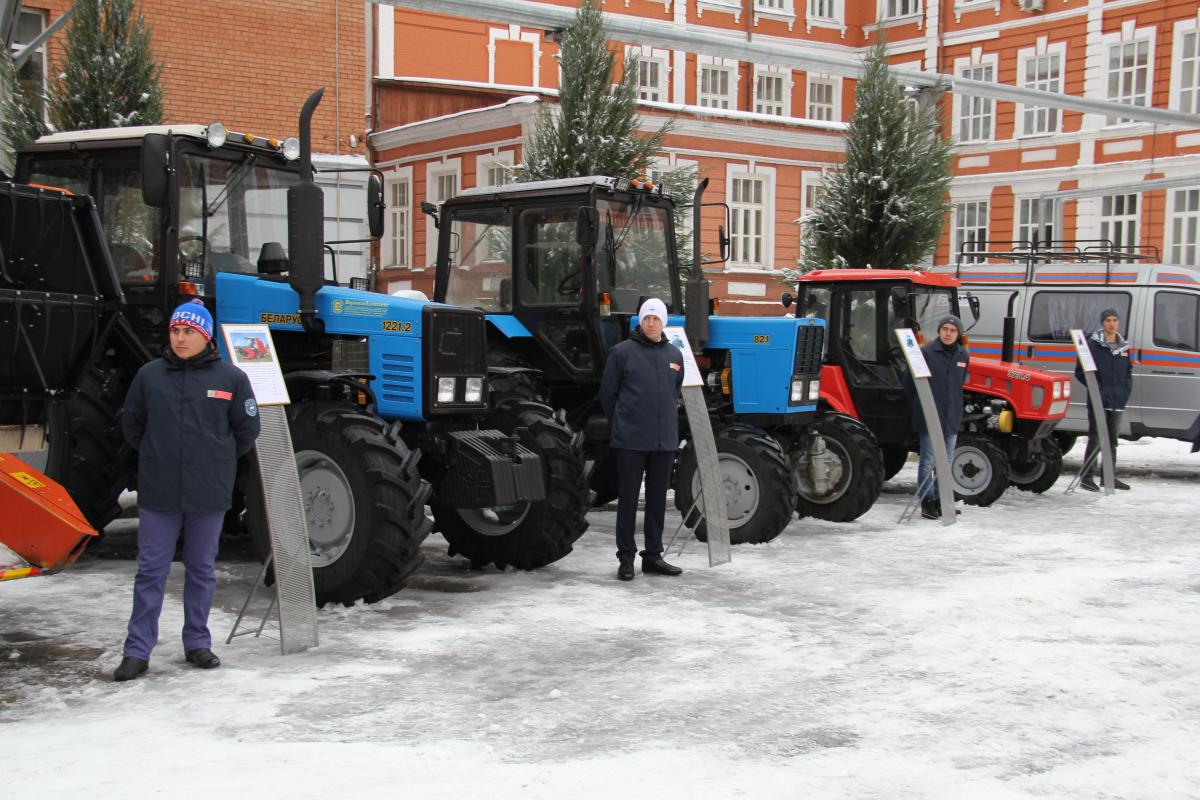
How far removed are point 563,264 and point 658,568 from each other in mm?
2649

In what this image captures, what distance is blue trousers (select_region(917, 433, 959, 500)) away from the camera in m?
12.1

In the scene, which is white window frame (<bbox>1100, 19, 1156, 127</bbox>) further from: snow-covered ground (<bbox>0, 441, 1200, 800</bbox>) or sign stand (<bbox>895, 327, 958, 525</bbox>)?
snow-covered ground (<bbox>0, 441, 1200, 800</bbox>)

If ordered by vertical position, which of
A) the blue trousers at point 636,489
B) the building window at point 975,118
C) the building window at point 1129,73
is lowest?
the blue trousers at point 636,489

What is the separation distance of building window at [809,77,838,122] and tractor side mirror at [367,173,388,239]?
29663mm

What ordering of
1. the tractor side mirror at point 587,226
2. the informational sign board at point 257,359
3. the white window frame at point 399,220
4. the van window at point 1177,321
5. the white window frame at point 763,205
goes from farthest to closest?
the white window frame at point 763,205, the white window frame at point 399,220, the van window at point 1177,321, the tractor side mirror at point 587,226, the informational sign board at point 257,359

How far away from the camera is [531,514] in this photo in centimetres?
904

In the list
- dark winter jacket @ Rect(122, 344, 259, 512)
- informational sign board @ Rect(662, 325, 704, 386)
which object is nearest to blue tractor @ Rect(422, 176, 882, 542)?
informational sign board @ Rect(662, 325, 704, 386)

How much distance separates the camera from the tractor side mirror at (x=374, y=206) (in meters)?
9.38

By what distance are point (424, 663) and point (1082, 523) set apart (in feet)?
25.0

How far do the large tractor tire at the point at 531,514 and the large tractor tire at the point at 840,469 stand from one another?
120 inches

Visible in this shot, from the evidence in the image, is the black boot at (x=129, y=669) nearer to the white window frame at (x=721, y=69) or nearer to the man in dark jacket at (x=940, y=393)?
the man in dark jacket at (x=940, y=393)

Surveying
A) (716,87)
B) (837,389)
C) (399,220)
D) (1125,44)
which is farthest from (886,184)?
(716,87)

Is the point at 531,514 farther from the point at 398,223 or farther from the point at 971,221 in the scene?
the point at 971,221

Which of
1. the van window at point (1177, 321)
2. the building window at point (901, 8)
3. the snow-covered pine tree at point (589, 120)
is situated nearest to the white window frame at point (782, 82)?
the building window at point (901, 8)
